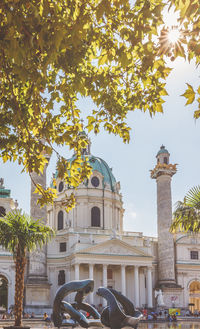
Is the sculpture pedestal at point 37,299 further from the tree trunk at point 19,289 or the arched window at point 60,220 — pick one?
the tree trunk at point 19,289

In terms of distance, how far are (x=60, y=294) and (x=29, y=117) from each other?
9622 millimetres

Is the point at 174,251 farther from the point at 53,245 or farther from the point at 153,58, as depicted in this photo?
the point at 153,58

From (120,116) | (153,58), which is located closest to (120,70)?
(120,116)

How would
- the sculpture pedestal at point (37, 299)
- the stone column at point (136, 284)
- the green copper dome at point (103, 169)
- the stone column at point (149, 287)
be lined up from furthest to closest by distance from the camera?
1. the green copper dome at point (103, 169)
2. the stone column at point (149, 287)
3. the stone column at point (136, 284)
4. the sculpture pedestal at point (37, 299)

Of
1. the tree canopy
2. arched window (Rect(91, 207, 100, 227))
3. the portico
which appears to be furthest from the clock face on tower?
the tree canopy

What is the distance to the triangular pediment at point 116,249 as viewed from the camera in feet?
192

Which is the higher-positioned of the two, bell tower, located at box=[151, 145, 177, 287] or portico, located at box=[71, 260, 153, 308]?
bell tower, located at box=[151, 145, 177, 287]

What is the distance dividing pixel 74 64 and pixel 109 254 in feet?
168

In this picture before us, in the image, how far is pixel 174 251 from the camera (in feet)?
210

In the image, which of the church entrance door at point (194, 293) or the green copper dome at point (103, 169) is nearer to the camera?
the church entrance door at point (194, 293)

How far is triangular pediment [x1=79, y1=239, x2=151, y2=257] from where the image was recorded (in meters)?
58.6

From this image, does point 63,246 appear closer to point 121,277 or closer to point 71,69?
point 121,277

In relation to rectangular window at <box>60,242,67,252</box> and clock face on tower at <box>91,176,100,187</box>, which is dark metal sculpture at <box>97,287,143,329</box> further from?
clock face on tower at <box>91,176,100,187</box>

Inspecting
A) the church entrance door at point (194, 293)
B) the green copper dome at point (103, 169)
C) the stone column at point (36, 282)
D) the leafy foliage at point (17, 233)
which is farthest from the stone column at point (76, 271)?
the leafy foliage at point (17, 233)
